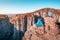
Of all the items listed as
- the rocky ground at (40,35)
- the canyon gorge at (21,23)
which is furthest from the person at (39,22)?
the rocky ground at (40,35)

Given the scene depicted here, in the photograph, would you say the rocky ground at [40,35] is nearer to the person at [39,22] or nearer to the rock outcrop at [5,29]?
the person at [39,22]

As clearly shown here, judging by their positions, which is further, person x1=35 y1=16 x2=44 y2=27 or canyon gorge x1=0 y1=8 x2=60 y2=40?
canyon gorge x1=0 y1=8 x2=60 y2=40

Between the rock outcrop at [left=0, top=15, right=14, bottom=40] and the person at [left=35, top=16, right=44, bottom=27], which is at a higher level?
the person at [left=35, top=16, right=44, bottom=27]

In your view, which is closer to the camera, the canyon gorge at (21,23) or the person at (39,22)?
the person at (39,22)

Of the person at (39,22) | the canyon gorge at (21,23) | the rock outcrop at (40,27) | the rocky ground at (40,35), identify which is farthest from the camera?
the canyon gorge at (21,23)

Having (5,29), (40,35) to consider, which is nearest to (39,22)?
(40,35)

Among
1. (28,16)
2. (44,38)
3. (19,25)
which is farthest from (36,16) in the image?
(44,38)

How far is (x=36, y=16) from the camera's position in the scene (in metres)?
12.1

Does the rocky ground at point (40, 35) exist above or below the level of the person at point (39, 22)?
below

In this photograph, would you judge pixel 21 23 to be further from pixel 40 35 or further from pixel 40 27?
pixel 40 35

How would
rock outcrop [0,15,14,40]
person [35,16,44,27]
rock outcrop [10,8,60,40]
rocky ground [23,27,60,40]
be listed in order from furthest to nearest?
rock outcrop [0,15,14,40], person [35,16,44,27], rock outcrop [10,8,60,40], rocky ground [23,27,60,40]

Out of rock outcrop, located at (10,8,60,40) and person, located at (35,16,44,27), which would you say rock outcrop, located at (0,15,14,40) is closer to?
→ rock outcrop, located at (10,8,60,40)

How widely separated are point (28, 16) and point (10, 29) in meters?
2.01

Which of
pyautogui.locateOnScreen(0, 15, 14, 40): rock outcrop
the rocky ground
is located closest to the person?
the rocky ground
